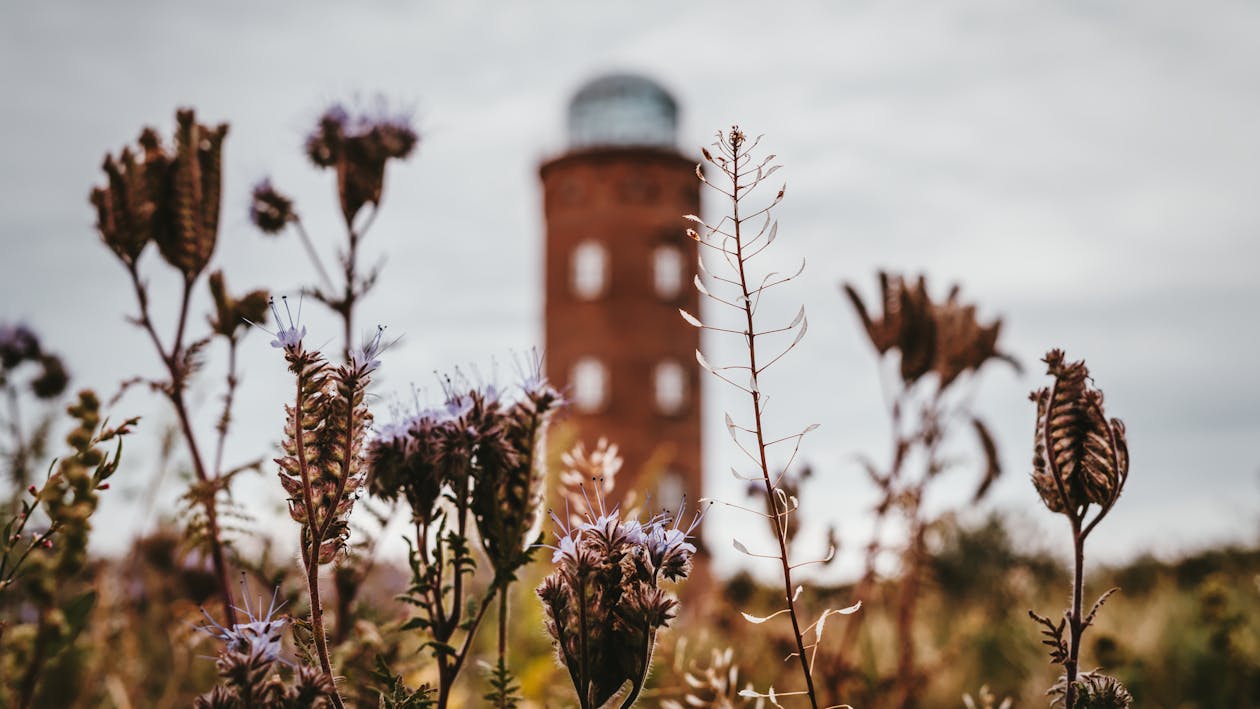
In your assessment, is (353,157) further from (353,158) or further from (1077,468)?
(1077,468)

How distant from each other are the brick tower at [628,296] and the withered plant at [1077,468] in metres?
29.8

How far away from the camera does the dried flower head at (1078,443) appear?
1.32 metres

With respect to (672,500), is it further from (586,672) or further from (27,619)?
(586,672)

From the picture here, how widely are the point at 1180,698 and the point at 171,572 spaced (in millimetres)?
4634

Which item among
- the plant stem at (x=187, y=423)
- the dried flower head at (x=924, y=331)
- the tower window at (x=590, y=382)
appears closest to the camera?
the plant stem at (x=187, y=423)

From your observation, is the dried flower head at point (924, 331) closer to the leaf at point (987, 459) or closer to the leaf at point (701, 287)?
the leaf at point (987, 459)

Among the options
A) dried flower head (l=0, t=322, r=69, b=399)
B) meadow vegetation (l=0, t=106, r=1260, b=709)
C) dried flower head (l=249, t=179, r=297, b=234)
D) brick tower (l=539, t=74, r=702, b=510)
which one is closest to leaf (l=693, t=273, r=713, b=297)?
meadow vegetation (l=0, t=106, r=1260, b=709)

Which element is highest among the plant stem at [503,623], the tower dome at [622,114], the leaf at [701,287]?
the tower dome at [622,114]

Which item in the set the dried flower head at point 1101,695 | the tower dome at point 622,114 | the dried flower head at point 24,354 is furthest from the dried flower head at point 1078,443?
the tower dome at point 622,114

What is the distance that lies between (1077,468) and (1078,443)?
0.03 meters

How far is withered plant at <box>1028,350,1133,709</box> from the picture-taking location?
1.31 metres

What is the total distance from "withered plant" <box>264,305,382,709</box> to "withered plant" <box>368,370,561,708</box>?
87 mm

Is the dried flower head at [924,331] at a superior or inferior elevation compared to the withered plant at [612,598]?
superior

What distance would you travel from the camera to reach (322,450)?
132cm
